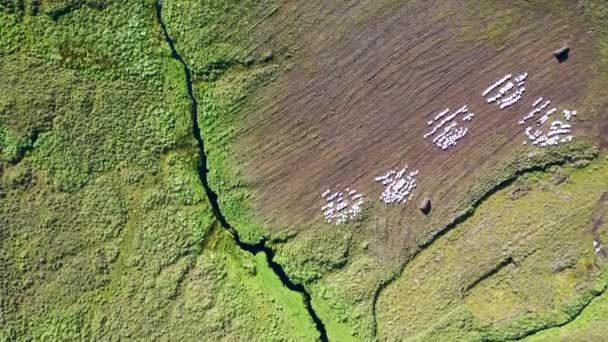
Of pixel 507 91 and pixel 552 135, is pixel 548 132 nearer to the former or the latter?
pixel 552 135

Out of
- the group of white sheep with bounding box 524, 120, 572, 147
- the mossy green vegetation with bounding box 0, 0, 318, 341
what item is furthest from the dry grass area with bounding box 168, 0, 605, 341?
the mossy green vegetation with bounding box 0, 0, 318, 341

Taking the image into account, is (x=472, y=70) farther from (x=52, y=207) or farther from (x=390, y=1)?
(x=52, y=207)

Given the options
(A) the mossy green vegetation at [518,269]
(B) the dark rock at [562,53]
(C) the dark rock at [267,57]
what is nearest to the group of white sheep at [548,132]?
(A) the mossy green vegetation at [518,269]

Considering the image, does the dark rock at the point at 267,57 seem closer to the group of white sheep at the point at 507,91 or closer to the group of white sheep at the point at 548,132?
the group of white sheep at the point at 507,91

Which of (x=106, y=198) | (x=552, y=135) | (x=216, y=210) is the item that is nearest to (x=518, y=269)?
(x=552, y=135)

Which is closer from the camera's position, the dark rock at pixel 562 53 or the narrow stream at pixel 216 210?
the dark rock at pixel 562 53

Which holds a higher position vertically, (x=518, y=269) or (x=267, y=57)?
(x=267, y=57)
